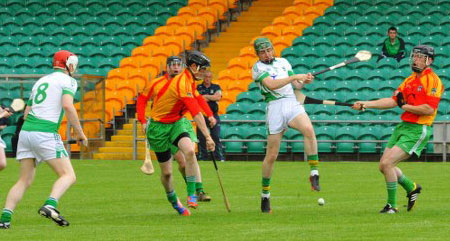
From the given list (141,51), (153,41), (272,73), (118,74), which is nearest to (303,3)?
(153,41)

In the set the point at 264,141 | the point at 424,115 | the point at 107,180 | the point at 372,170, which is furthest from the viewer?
the point at 264,141

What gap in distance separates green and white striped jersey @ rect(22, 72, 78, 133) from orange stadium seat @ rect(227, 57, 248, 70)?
17995 millimetres

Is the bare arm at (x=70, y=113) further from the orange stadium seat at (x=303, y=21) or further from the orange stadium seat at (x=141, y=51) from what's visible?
the orange stadium seat at (x=303, y=21)

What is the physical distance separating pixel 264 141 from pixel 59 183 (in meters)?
14.4

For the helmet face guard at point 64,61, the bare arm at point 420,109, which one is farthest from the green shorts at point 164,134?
the bare arm at point 420,109

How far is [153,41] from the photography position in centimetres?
3109

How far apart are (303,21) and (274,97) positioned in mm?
18243

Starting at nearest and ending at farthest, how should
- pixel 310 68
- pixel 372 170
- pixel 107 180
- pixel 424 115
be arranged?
pixel 424 115, pixel 107 180, pixel 372 170, pixel 310 68

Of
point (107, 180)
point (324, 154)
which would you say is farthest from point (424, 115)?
point (324, 154)

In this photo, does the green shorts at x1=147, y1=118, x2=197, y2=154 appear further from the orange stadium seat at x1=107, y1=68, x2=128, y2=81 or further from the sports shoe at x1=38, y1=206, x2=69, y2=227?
the orange stadium seat at x1=107, y1=68, x2=128, y2=81

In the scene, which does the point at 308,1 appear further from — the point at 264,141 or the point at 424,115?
the point at 424,115

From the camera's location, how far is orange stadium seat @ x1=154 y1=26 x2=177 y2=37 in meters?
31.7

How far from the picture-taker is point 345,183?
1780 cm

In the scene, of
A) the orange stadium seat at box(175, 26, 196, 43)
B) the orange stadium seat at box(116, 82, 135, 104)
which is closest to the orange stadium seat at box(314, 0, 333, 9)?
the orange stadium seat at box(175, 26, 196, 43)
